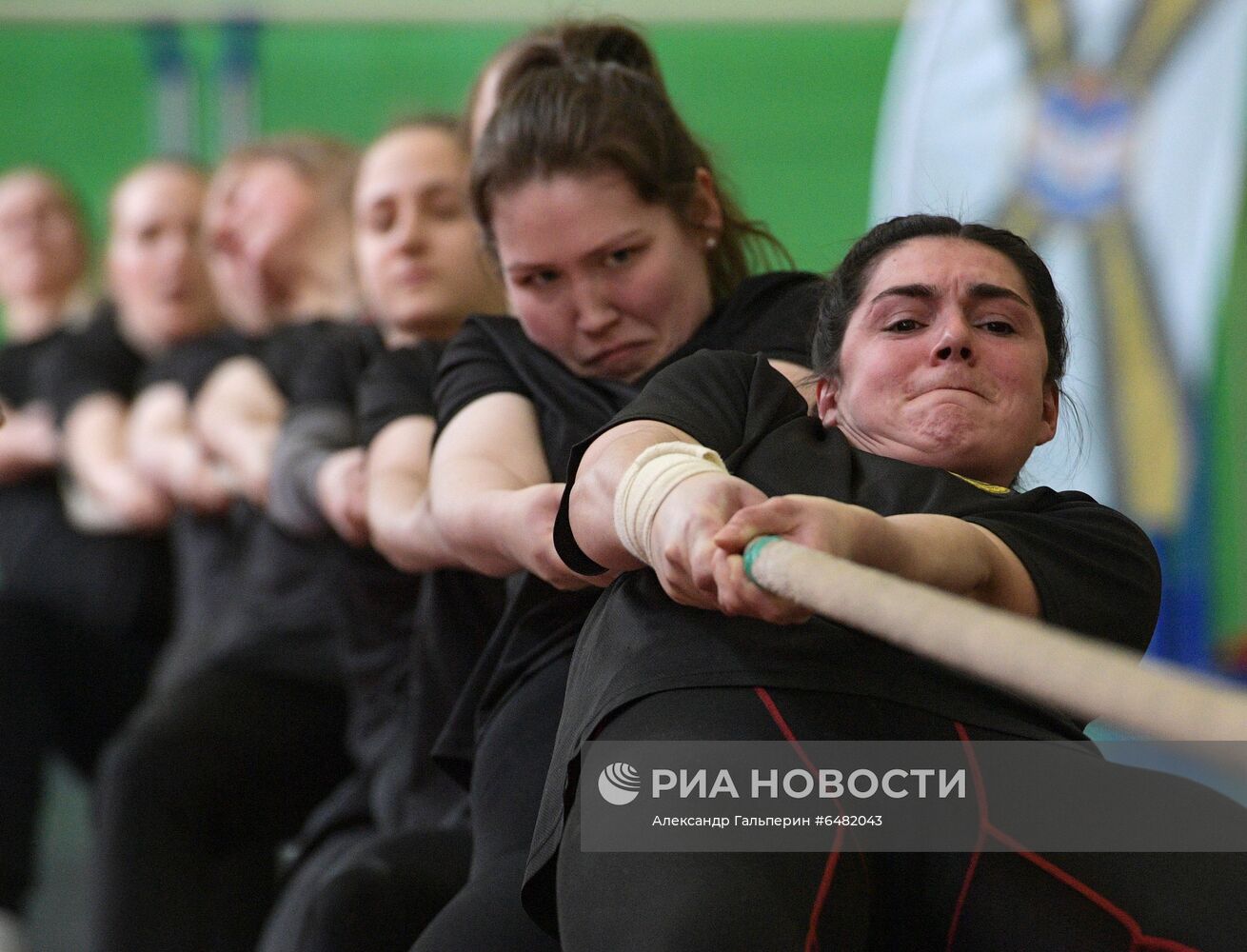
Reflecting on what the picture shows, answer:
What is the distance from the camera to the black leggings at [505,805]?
2.97ft

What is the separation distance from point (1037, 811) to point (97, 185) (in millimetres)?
3028

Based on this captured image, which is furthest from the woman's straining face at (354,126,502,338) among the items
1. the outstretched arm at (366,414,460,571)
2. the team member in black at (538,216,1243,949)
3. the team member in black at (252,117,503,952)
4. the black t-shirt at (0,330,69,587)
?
the black t-shirt at (0,330,69,587)

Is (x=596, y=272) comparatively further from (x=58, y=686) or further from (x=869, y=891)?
(x=58, y=686)

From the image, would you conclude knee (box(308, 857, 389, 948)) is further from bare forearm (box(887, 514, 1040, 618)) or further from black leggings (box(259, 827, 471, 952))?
bare forearm (box(887, 514, 1040, 618))

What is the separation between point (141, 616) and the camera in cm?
221

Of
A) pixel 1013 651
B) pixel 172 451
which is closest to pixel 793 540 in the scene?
pixel 1013 651

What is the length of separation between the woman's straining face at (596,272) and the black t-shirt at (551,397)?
0.02 meters

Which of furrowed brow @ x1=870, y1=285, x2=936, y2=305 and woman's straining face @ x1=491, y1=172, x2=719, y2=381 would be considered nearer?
furrowed brow @ x1=870, y1=285, x2=936, y2=305

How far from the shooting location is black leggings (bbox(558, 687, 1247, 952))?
0.66 meters

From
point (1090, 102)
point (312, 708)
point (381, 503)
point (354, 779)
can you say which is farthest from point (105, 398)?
point (1090, 102)

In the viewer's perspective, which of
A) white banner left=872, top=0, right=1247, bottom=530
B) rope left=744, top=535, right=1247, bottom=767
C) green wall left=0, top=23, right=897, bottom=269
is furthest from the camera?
green wall left=0, top=23, right=897, bottom=269

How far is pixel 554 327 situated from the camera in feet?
3.54

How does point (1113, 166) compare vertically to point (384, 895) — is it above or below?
above

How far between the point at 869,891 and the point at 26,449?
6.15 ft
